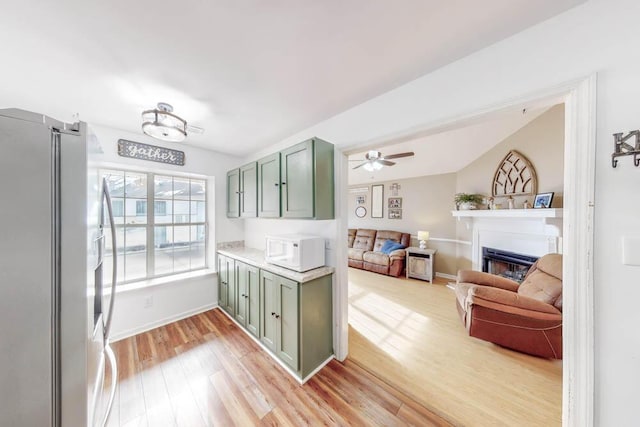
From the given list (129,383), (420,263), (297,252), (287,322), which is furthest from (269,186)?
(420,263)

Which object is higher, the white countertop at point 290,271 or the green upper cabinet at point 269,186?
the green upper cabinet at point 269,186

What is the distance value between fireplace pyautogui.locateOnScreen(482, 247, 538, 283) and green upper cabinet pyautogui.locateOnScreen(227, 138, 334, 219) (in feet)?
10.8

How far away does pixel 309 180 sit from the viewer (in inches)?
73.8

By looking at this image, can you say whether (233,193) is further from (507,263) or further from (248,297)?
(507,263)

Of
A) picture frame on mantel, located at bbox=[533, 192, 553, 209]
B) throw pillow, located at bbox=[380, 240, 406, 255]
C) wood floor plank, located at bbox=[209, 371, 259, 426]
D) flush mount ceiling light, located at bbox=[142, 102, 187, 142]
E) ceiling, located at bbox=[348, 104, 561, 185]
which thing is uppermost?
ceiling, located at bbox=[348, 104, 561, 185]

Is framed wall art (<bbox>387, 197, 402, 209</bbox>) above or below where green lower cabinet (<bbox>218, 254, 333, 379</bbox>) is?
above

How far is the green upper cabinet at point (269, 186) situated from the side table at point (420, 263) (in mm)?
3357

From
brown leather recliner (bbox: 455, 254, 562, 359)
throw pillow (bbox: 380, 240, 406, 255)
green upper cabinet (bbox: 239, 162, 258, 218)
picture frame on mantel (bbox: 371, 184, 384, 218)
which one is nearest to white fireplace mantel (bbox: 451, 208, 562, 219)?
brown leather recliner (bbox: 455, 254, 562, 359)

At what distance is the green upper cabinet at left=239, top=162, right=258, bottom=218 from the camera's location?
2592mm

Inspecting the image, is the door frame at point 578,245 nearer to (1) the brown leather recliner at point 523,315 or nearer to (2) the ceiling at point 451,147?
(1) the brown leather recliner at point 523,315

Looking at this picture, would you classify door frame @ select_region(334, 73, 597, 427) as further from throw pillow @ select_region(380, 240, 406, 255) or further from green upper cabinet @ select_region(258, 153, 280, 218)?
throw pillow @ select_region(380, 240, 406, 255)

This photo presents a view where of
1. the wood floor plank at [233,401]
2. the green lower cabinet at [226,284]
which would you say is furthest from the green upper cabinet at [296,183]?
the wood floor plank at [233,401]

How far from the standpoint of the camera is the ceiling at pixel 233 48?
992 millimetres

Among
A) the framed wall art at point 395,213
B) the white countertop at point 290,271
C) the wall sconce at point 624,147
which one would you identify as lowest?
the white countertop at point 290,271
